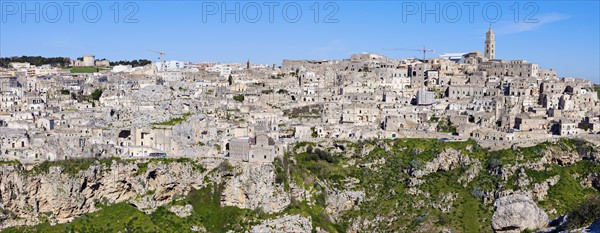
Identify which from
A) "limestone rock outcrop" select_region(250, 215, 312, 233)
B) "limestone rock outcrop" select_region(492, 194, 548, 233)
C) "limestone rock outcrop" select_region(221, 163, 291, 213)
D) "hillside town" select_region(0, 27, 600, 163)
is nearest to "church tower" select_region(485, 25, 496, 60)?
"hillside town" select_region(0, 27, 600, 163)

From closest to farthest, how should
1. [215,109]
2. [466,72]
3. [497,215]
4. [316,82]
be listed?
[497,215], [215,109], [316,82], [466,72]

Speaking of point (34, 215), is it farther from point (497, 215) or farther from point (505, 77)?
point (505, 77)

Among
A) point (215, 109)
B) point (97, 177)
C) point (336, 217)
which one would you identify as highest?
point (215, 109)

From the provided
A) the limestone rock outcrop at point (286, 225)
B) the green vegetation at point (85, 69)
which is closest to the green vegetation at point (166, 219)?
the limestone rock outcrop at point (286, 225)

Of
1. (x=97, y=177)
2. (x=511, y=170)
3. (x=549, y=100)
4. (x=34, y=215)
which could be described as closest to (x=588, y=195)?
(x=511, y=170)

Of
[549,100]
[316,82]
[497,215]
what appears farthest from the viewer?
[316,82]

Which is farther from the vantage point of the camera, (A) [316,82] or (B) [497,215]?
(A) [316,82]

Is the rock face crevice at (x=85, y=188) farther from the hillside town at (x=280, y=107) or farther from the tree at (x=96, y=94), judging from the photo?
the tree at (x=96, y=94)

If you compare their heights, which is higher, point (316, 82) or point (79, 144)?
point (316, 82)
